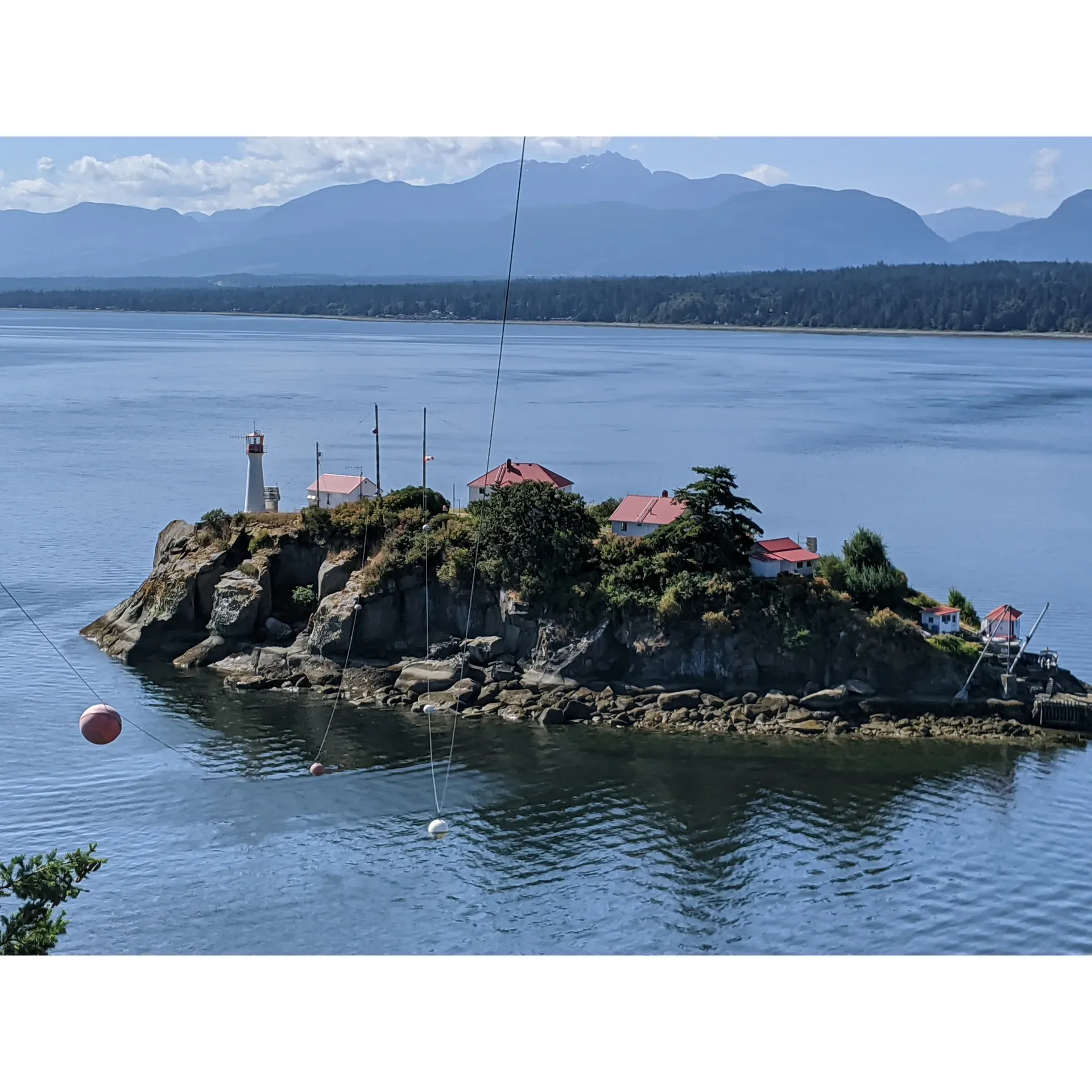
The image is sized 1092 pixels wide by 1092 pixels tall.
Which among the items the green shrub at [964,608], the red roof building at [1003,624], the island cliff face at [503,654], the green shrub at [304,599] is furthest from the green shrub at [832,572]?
the green shrub at [304,599]

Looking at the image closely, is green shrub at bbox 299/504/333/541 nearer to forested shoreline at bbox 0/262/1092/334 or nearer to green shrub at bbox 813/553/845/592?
green shrub at bbox 813/553/845/592

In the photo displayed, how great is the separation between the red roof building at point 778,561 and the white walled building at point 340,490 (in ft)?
25.6

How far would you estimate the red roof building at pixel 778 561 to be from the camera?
78.7 feet

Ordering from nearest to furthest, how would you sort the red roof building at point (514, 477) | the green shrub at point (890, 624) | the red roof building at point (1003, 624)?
the green shrub at point (890, 624) < the red roof building at point (1003, 624) < the red roof building at point (514, 477)

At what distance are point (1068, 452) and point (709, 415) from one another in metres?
13.4

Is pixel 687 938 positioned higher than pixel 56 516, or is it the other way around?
pixel 687 938

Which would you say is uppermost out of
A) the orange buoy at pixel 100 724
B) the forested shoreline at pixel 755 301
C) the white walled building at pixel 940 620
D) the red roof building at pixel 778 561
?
the orange buoy at pixel 100 724

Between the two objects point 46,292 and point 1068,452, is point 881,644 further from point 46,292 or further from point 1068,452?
point 46,292

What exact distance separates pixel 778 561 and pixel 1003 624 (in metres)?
3.76

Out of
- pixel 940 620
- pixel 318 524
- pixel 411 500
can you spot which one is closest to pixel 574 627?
pixel 411 500

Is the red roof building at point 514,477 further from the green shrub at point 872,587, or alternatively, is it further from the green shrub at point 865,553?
the green shrub at point 872,587

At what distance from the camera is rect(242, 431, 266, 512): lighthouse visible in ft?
94.7

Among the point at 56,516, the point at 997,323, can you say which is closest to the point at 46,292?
the point at 997,323

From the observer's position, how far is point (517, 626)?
24266mm
